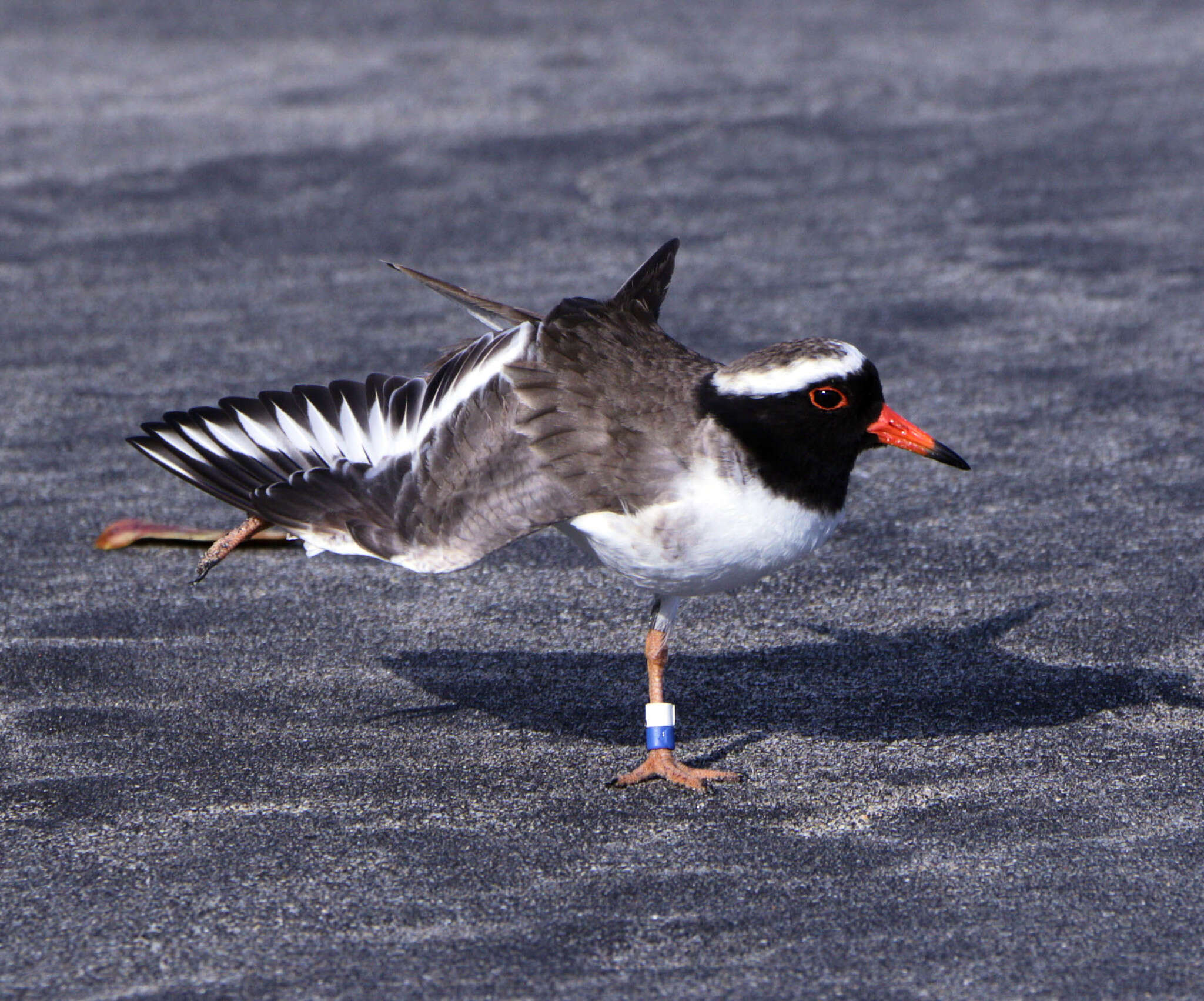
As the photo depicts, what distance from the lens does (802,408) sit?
5.09m

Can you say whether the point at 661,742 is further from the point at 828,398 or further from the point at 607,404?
the point at 828,398

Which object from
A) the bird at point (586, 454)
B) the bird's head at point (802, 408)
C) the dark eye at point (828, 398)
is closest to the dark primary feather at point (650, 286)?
the bird at point (586, 454)

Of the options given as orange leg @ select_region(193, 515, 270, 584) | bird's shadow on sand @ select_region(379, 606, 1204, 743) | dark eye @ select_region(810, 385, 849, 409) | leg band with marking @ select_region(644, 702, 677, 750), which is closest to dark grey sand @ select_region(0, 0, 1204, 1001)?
bird's shadow on sand @ select_region(379, 606, 1204, 743)

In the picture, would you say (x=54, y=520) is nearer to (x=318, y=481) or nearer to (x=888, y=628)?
(x=318, y=481)

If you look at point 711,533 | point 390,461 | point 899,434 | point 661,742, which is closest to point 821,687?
point 661,742

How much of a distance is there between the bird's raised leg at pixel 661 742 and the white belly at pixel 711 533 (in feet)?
1.76

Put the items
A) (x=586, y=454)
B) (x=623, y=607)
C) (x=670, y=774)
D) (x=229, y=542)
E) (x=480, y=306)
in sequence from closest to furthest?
(x=586, y=454)
(x=670, y=774)
(x=229, y=542)
(x=480, y=306)
(x=623, y=607)

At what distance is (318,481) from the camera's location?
18.3 feet

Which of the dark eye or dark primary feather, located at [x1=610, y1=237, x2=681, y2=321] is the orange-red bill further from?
dark primary feather, located at [x1=610, y1=237, x2=681, y2=321]

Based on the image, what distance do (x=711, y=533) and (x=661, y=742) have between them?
952 millimetres

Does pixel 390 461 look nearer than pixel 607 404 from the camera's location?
No

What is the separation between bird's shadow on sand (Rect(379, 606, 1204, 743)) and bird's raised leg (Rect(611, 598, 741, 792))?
409 mm

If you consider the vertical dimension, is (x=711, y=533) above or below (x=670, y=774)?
above

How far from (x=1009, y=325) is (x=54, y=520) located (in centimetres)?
584
